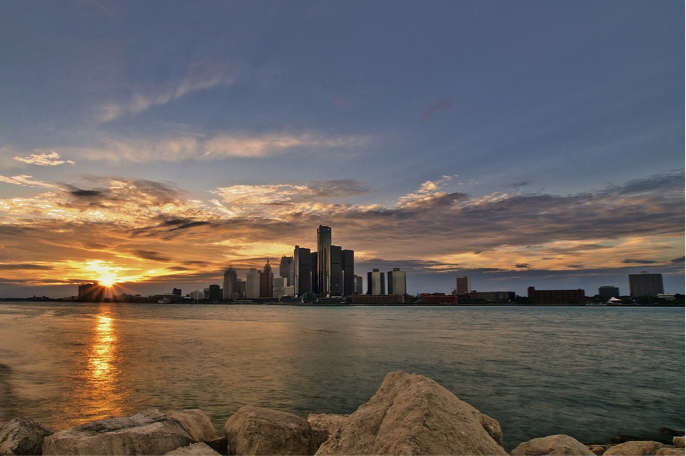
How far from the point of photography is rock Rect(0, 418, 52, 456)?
9.03 m

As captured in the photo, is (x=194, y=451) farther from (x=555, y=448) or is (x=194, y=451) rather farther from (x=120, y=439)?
(x=555, y=448)

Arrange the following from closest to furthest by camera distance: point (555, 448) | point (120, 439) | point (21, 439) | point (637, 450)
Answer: point (555, 448)
point (120, 439)
point (21, 439)
point (637, 450)

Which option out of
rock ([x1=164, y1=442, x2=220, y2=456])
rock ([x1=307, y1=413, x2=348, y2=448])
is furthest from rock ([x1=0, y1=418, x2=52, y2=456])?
rock ([x1=307, y1=413, x2=348, y2=448])

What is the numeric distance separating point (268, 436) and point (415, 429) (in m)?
4.97

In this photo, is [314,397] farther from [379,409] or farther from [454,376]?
[379,409]

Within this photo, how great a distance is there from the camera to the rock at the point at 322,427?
978 cm

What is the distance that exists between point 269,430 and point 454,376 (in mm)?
22194

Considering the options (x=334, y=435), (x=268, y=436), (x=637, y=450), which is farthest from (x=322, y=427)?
(x=637, y=450)

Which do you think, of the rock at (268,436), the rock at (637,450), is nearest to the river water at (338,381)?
the rock at (637,450)

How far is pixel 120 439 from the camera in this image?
26.1 feet

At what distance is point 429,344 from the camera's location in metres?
49.2

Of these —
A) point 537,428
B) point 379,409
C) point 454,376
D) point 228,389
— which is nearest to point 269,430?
point 379,409

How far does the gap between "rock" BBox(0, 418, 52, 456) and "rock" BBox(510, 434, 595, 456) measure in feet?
34.0

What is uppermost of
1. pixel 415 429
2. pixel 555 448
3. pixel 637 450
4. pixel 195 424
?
pixel 415 429
